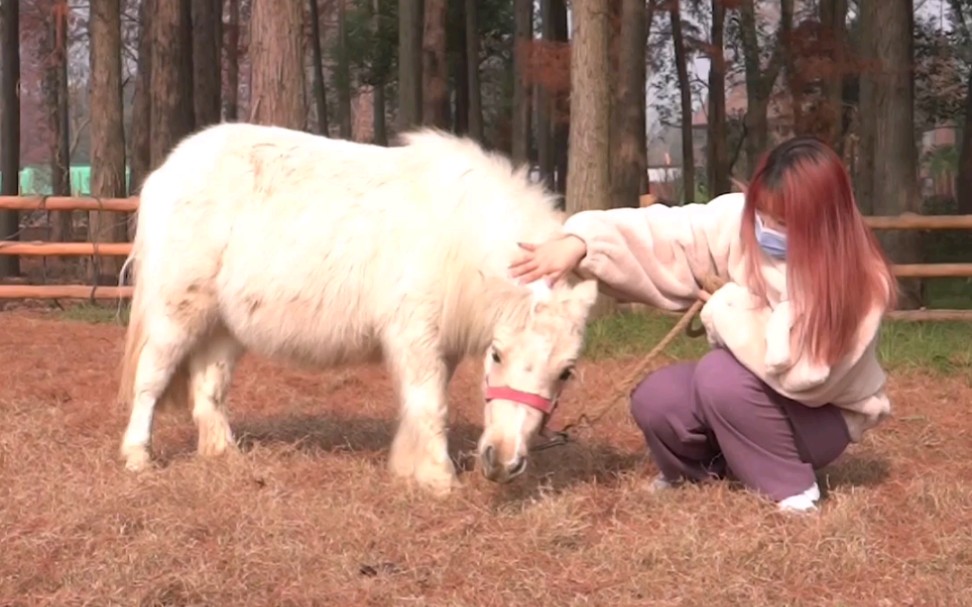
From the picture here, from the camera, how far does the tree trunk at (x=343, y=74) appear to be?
27.1m

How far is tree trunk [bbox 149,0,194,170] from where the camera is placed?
45.4 ft

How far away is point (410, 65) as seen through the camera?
653 inches

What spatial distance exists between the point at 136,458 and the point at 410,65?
11970 mm

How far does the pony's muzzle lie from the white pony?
171 millimetres

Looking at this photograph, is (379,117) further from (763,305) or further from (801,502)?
(801,502)

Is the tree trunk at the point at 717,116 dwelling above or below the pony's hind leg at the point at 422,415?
above

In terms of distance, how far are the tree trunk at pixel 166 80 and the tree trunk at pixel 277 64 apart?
447 cm

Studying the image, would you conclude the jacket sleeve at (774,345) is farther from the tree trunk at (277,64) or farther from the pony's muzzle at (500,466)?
the tree trunk at (277,64)

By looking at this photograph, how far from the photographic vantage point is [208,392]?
5.47 m

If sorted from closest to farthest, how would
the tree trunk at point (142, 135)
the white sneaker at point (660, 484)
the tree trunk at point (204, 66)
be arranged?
the white sneaker at point (660, 484) < the tree trunk at point (142, 135) < the tree trunk at point (204, 66)

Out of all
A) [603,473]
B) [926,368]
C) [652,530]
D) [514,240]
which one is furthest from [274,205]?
[926,368]

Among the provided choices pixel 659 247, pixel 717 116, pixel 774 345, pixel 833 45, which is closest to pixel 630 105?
pixel 833 45

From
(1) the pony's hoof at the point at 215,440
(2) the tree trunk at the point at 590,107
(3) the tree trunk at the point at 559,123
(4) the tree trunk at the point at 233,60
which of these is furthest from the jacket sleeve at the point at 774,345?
(4) the tree trunk at the point at 233,60

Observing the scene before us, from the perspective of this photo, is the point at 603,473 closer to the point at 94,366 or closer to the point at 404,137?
the point at 404,137
